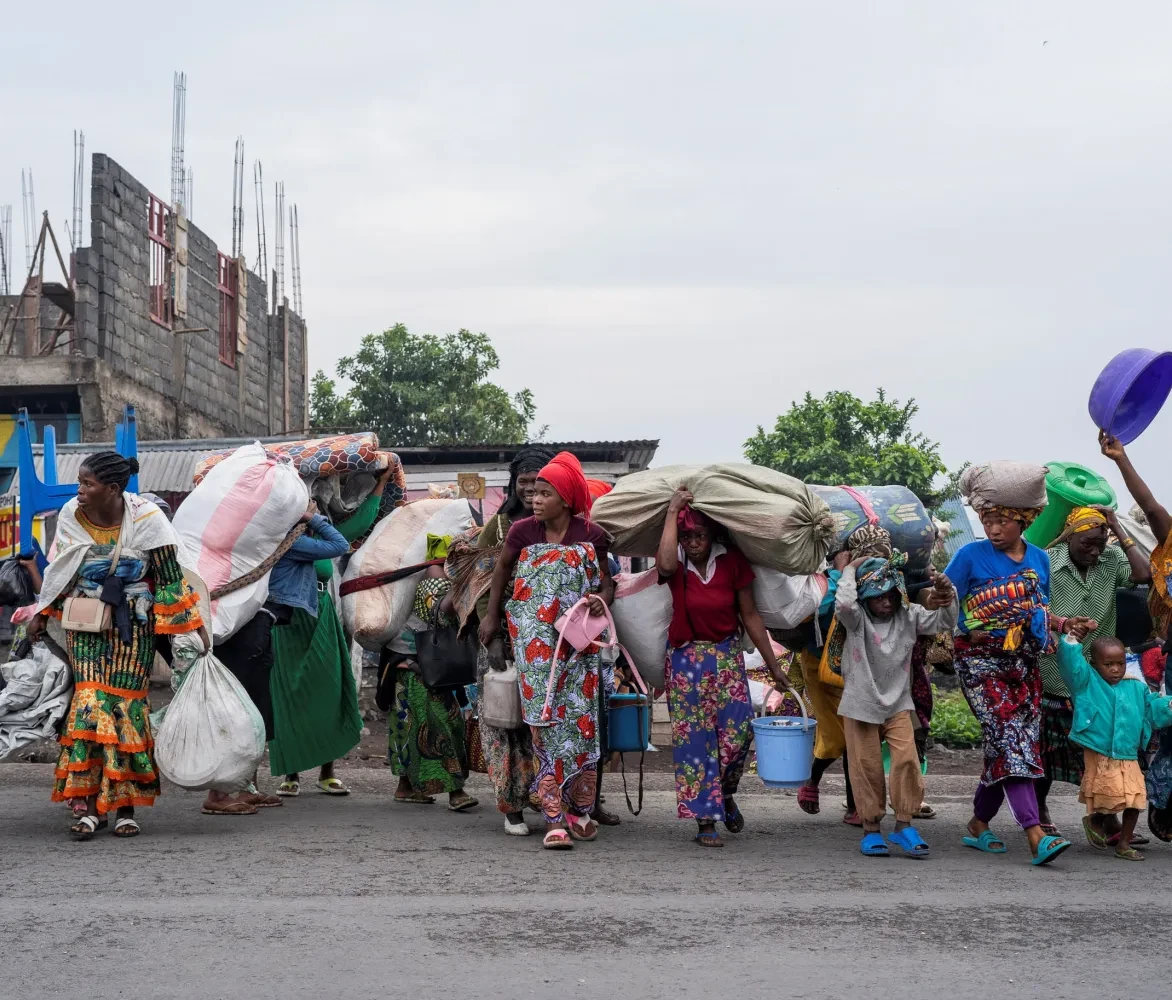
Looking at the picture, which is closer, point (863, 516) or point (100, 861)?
point (100, 861)

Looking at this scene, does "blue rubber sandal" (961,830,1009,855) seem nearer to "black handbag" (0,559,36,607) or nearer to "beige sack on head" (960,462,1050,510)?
"beige sack on head" (960,462,1050,510)

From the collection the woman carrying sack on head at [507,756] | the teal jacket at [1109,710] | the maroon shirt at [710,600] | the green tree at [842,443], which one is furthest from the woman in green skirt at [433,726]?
the green tree at [842,443]

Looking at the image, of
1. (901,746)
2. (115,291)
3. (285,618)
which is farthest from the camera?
(115,291)

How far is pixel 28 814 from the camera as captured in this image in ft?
24.1

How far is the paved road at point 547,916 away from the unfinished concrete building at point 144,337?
12126 mm

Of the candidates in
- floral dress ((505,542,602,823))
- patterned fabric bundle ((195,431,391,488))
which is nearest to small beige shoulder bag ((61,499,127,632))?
patterned fabric bundle ((195,431,391,488))

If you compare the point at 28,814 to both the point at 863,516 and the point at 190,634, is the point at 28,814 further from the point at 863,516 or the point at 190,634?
the point at 863,516

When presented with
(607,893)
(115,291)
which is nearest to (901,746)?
(607,893)

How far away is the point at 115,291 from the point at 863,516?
14.6 meters

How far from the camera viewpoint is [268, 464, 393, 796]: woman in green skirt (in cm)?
814

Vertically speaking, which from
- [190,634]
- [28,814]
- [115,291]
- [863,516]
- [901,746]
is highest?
[115,291]

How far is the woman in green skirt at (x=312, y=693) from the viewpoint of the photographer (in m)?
Answer: 8.14

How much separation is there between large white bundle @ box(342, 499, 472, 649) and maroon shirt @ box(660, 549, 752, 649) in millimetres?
1820

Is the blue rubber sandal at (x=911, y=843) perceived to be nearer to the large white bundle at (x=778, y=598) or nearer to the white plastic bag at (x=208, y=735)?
the large white bundle at (x=778, y=598)
